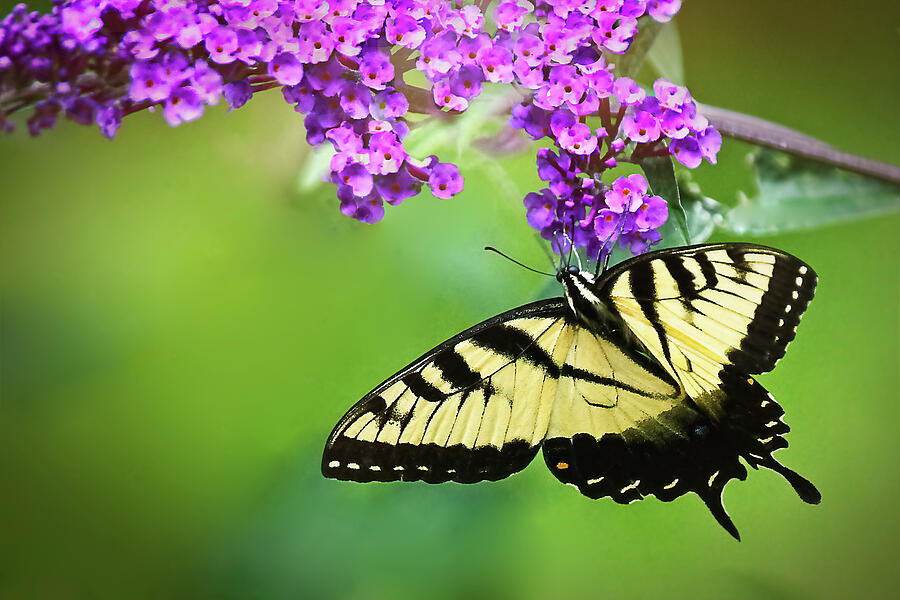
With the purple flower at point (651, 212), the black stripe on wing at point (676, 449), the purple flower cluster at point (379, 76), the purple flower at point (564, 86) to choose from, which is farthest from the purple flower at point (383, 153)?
the black stripe on wing at point (676, 449)

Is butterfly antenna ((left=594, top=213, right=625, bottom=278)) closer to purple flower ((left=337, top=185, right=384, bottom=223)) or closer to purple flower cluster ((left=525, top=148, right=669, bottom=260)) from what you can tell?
purple flower cluster ((left=525, top=148, right=669, bottom=260))

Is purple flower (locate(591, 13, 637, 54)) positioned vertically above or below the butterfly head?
above

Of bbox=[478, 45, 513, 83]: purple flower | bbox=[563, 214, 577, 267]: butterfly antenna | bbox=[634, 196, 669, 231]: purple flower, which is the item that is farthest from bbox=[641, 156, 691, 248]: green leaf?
bbox=[478, 45, 513, 83]: purple flower

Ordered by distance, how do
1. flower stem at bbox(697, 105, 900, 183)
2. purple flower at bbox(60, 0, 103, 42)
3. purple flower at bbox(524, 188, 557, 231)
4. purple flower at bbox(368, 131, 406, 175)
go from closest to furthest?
purple flower at bbox(60, 0, 103, 42) → purple flower at bbox(368, 131, 406, 175) → purple flower at bbox(524, 188, 557, 231) → flower stem at bbox(697, 105, 900, 183)

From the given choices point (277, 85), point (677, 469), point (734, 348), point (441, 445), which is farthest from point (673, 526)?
point (277, 85)

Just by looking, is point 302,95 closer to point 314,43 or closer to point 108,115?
point 314,43

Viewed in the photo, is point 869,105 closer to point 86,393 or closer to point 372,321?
point 372,321
